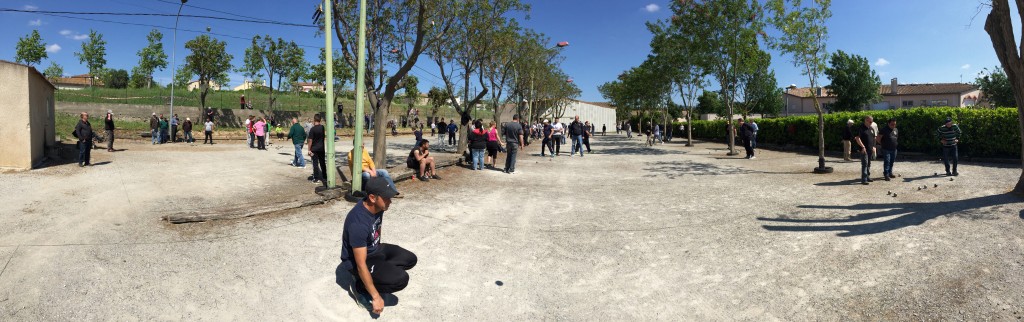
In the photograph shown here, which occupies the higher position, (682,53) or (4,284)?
(682,53)

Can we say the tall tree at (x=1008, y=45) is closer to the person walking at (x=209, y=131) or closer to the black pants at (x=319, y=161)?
the black pants at (x=319, y=161)

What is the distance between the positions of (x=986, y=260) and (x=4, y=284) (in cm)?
903

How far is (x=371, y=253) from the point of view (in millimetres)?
3848

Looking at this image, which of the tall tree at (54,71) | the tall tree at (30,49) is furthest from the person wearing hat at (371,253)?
the tall tree at (54,71)

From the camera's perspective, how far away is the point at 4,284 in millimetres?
4113

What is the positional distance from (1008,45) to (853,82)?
164 feet

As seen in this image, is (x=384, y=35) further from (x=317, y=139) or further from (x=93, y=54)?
(x=93, y=54)

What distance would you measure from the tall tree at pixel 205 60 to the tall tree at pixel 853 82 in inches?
2080

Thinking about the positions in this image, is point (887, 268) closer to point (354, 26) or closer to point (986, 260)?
point (986, 260)

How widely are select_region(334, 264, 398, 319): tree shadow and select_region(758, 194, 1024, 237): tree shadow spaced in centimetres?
493

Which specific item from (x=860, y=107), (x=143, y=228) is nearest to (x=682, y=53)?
(x=143, y=228)

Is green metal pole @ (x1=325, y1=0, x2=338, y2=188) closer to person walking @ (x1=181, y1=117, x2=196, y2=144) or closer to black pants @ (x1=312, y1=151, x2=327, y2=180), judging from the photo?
black pants @ (x1=312, y1=151, x2=327, y2=180)

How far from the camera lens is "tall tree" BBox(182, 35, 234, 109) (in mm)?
30219

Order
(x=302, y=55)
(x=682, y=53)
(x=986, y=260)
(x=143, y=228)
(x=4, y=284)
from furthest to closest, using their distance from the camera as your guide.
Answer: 1. (x=302, y=55)
2. (x=682, y=53)
3. (x=143, y=228)
4. (x=986, y=260)
5. (x=4, y=284)
